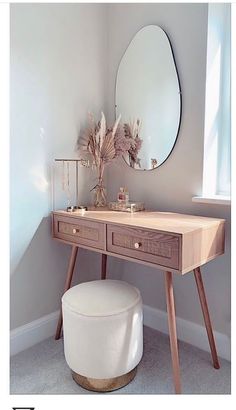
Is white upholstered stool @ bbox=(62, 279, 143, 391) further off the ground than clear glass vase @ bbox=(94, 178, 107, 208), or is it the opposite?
clear glass vase @ bbox=(94, 178, 107, 208)

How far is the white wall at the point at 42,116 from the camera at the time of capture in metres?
1.62

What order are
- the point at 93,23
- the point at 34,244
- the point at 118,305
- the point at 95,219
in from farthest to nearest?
the point at 93,23 < the point at 34,244 < the point at 95,219 < the point at 118,305

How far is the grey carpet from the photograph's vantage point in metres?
1.42

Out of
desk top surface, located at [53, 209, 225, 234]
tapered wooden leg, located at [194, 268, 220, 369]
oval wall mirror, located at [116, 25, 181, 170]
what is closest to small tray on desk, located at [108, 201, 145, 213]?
desk top surface, located at [53, 209, 225, 234]

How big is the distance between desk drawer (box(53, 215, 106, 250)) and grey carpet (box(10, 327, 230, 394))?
63 cm

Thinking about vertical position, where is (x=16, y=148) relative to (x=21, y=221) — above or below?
above

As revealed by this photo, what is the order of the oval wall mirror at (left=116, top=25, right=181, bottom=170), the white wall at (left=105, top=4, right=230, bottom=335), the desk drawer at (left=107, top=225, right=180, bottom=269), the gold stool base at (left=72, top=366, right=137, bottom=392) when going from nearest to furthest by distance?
the desk drawer at (left=107, top=225, right=180, bottom=269) < the gold stool base at (left=72, top=366, right=137, bottom=392) < the white wall at (left=105, top=4, right=230, bottom=335) < the oval wall mirror at (left=116, top=25, right=181, bottom=170)

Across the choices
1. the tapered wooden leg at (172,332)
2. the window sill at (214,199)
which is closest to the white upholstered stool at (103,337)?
the tapered wooden leg at (172,332)

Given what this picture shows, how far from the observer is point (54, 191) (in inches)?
71.8

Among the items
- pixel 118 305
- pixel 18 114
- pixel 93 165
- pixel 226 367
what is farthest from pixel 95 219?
pixel 226 367

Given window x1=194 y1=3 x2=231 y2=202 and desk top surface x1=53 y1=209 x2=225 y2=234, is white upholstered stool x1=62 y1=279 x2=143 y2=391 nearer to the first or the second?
desk top surface x1=53 y1=209 x2=225 y2=234

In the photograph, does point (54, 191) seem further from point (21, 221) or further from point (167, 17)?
point (167, 17)

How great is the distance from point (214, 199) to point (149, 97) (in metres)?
0.72

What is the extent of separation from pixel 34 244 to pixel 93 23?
54.3 inches
